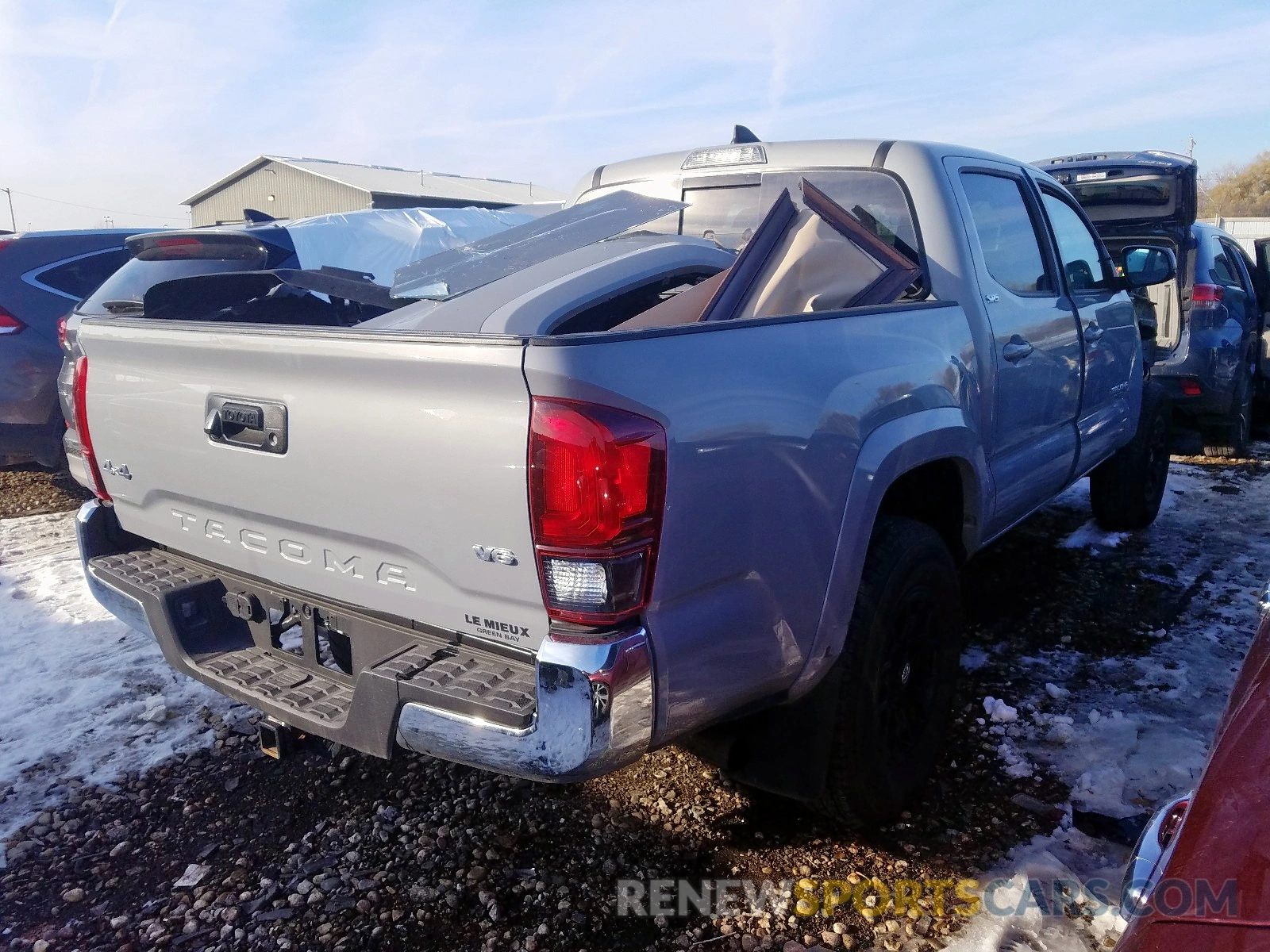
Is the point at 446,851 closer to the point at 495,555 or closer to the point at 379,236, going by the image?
the point at 495,555

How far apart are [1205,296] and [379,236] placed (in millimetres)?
8335

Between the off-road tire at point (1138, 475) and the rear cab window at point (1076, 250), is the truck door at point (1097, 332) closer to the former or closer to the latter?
the rear cab window at point (1076, 250)

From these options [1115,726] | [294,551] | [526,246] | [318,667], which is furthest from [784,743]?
[526,246]

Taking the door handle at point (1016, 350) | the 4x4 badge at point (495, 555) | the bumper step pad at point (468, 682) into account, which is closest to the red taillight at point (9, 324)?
the bumper step pad at point (468, 682)

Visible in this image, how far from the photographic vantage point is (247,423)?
7.55 feet

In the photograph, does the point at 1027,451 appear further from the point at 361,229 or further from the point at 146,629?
the point at 361,229

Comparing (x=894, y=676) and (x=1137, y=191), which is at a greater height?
(x=1137, y=191)

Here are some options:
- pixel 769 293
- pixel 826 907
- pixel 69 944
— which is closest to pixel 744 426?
pixel 769 293

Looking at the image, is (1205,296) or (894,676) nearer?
(894,676)

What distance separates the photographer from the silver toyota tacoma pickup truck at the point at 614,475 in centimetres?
182

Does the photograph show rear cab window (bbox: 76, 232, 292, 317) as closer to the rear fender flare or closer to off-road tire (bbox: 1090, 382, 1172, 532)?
the rear fender flare

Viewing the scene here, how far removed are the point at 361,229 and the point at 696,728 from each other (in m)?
9.71

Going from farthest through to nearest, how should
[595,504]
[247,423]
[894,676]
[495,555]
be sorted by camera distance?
1. [894,676]
2. [247,423]
3. [495,555]
4. [595,504]
